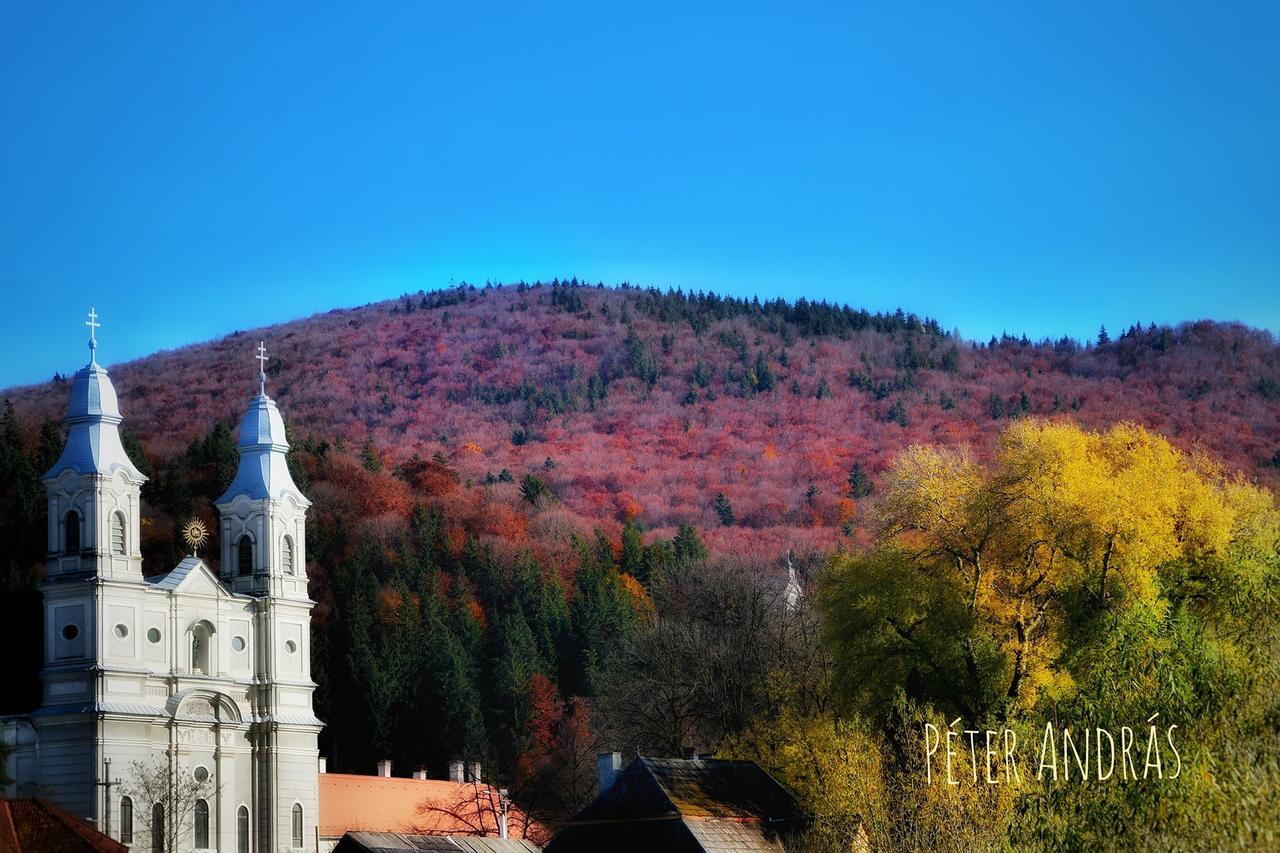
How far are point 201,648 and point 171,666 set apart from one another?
2.52 meters

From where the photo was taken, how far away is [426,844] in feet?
211

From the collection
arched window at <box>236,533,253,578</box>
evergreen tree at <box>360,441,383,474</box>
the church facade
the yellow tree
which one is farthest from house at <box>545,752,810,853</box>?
evergreen tree at <box>360,441,383,474</box>

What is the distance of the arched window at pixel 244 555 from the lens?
77.7 m

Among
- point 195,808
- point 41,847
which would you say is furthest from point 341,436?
point 41,847

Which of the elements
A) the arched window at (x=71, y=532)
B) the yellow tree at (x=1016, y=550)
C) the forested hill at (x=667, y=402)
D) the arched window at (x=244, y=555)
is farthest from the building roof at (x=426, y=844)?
the forested hill at (x=667, y=402)

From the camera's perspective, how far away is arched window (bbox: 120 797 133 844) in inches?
2633

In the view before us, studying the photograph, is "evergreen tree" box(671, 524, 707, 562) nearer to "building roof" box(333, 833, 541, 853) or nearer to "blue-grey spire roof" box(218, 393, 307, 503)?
"blue-grey spire roof" box(218, 393, 307, 503)

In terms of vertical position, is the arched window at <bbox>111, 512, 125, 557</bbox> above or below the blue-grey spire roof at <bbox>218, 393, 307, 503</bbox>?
below

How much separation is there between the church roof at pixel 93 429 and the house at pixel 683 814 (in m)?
25.6

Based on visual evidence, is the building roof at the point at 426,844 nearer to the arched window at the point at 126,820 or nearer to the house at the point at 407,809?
the house at the point at 407,809

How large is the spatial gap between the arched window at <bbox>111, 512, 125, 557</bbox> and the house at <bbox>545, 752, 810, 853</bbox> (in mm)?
24142

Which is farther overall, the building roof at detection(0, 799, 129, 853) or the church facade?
the church facade

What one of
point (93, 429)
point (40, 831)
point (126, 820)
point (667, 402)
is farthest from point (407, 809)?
point (667, 402)

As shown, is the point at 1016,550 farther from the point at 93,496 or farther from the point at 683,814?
the point at 93,496
